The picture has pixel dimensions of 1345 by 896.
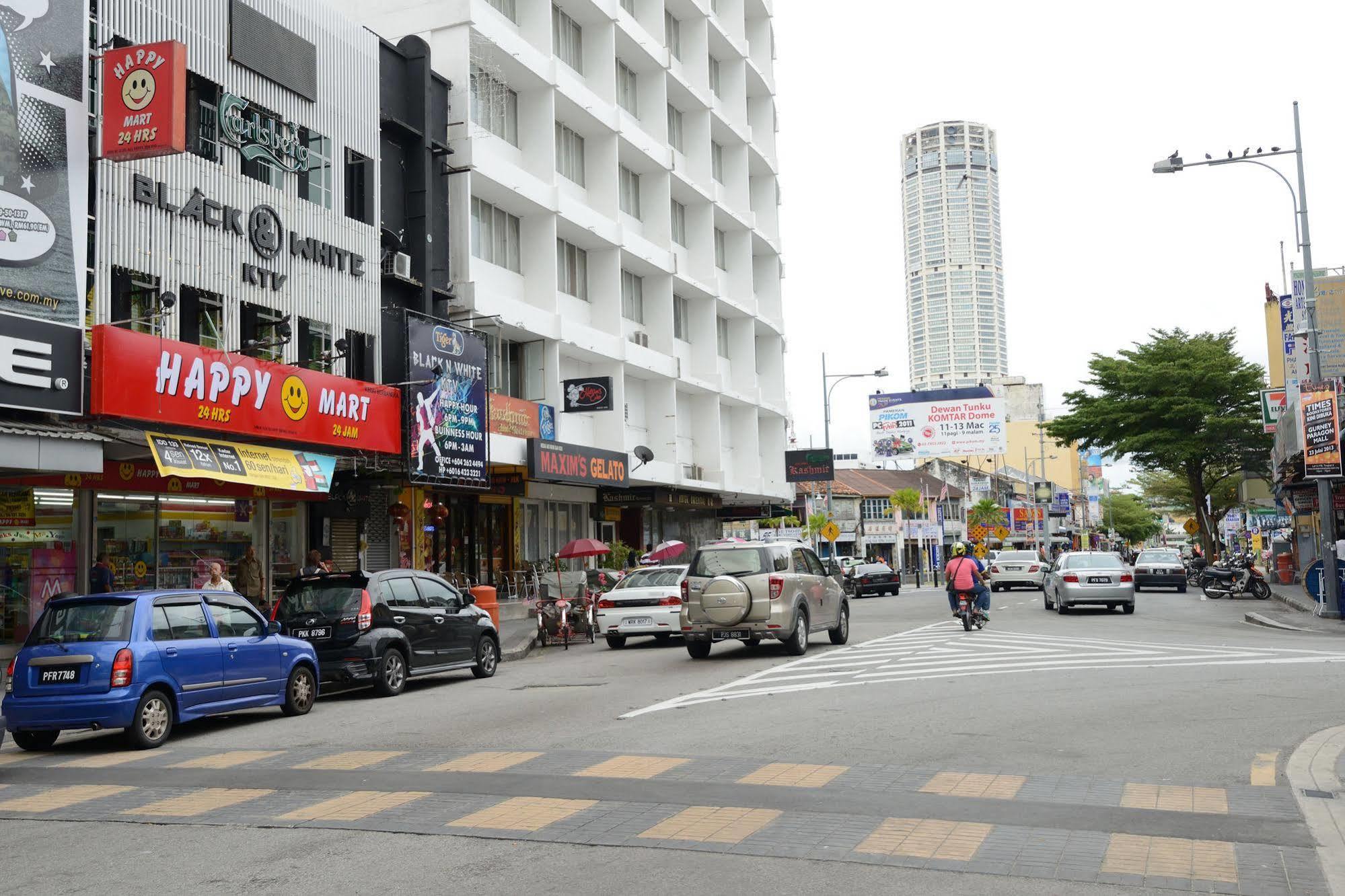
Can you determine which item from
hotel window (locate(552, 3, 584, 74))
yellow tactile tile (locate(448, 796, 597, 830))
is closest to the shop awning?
yellow tactile tile (locate(448, 796, 597, 830))

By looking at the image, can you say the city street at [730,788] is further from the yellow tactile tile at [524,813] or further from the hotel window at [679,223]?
the hotel window at [679,223]

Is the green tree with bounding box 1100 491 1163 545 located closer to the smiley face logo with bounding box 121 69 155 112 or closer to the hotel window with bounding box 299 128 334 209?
the hotel window with bounding box 299 128 334 209


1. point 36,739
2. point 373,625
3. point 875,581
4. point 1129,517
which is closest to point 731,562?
point 373,625

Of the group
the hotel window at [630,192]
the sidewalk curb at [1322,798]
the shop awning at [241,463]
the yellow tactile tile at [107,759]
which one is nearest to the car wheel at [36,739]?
the yellow tactile tile at [107,759]

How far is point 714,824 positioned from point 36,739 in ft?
26.5

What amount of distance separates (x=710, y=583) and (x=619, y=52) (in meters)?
24.0

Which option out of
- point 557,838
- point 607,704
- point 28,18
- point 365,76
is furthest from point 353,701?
point 365,76

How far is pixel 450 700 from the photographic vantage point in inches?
583

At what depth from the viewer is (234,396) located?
19.5 metres

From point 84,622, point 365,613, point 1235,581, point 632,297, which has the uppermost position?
point 632,297

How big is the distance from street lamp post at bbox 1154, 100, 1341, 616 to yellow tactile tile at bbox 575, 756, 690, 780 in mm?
19382

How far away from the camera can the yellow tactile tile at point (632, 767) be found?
9.06 m

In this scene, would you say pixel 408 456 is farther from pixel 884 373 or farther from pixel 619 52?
pixel 884 373

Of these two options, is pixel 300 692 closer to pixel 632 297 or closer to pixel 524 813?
pixel 524 813
